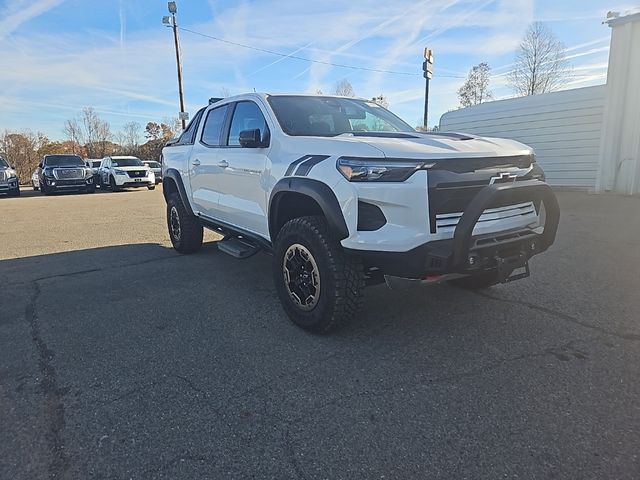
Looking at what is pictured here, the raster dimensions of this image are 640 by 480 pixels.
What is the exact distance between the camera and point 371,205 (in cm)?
301

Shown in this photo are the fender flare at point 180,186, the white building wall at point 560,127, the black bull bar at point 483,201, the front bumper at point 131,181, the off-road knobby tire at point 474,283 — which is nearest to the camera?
the black bull bar at point 483,201

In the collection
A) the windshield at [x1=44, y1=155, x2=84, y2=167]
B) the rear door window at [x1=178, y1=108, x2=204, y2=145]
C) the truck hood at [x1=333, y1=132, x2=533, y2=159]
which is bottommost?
the windshield at [x1=44, y1=155, x2=84, y2=167]

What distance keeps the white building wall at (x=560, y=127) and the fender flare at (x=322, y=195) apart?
39.3ft

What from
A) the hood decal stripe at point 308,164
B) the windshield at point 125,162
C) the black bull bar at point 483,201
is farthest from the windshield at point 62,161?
the black bull bar at point 483,201

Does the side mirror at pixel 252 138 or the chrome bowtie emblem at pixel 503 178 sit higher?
the side mirror at pixel 252 138

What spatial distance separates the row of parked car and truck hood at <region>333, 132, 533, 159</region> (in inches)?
655

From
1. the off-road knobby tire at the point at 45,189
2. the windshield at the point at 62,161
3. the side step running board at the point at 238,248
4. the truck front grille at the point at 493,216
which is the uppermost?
the windshield at the point at 62,161

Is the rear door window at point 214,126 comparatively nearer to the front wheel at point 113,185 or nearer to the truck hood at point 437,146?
the truck hood at point 437,146

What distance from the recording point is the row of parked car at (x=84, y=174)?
19.6 m

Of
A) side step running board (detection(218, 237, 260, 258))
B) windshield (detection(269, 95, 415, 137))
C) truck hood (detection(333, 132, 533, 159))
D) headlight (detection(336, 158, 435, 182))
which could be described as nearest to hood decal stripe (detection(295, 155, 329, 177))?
truck hood (detection(333, 132, 533, 159))

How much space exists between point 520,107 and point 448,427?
45.7 feet

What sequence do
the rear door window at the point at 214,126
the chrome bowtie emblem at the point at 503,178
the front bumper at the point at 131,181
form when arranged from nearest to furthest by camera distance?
the chrome bowtie emblem at the point at 503,178
the rear door window at the point at 214,126
the front bumper at the point at 131,181

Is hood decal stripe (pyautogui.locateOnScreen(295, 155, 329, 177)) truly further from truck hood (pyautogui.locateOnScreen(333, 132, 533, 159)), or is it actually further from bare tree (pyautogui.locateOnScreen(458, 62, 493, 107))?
bare tree (pyautogui.locateOnScreen(458, 62, 493, 107))

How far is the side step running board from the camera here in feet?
15.3
